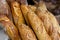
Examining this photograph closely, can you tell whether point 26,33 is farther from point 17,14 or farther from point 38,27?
point 17,14

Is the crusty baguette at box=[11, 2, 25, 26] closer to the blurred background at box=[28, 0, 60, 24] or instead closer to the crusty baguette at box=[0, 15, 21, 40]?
the crusty baguette at box=[0, 15, 21, 40]

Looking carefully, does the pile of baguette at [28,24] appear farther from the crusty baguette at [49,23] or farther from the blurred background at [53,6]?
the blurred background at [53,6]

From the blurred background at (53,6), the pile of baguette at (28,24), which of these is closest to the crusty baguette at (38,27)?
the pile of baguette at (28,24)

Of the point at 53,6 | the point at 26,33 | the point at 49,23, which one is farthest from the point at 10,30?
the point at 53,6

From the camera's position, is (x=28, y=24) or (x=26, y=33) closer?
(x=26, y=33)

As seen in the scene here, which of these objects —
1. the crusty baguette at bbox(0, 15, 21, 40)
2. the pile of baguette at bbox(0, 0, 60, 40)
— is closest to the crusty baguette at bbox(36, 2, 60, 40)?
the pile of baguette at bbox(0, 0, 60, 40)

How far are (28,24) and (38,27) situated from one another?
0.09 m

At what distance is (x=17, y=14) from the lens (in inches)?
42.6

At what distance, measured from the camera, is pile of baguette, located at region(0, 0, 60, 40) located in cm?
96

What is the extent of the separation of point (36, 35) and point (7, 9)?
0.23 meters

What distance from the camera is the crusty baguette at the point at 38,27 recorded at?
0.96 m

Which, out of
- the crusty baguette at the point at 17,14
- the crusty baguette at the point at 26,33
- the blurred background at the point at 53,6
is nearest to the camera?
the crusty baguette at the point at 26,33

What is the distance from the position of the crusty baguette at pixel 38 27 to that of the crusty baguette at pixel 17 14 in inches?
2.4

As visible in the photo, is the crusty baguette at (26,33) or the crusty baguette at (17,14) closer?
the crusty baguette at (26,33)
